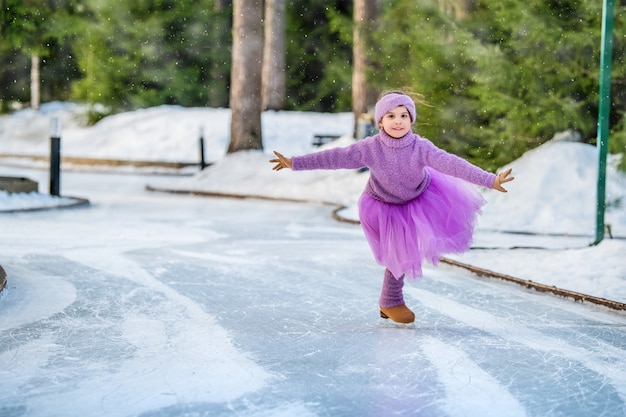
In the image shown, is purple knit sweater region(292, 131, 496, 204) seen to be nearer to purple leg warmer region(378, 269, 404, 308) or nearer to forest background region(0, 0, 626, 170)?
Result: purple leg warmer region(378, 269, 404, 308)

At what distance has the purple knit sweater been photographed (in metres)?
6.83

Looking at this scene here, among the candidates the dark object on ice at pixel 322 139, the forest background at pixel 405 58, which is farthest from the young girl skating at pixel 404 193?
the dark object on ice at pixel 322 139

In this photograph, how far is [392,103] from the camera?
22.6 feet

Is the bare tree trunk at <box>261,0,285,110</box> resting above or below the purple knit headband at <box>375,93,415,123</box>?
above

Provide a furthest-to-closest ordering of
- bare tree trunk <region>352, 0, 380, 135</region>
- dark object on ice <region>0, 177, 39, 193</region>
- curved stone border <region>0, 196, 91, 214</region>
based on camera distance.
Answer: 1. bare tree trunk <region>352, 0, 380, 135</region>
2. dark object on ice <region>0, 177, 39, 193</region>
3. curved stone border <region>0, 196, 91, 214</region>

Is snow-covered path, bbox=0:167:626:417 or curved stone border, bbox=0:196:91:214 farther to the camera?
curved stone border, bbox=0:196:91:214

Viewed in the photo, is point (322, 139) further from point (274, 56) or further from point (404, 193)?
point (404, 193)

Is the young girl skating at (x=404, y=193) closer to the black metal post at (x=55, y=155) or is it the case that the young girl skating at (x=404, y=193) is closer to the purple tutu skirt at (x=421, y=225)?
the purple tutu skirt at (x=421, y=225)

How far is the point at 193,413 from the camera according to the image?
4.88 metres

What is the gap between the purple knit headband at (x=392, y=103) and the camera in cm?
688

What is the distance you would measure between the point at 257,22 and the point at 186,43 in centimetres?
1609

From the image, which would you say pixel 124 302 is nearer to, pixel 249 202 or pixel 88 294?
pixel 88 294

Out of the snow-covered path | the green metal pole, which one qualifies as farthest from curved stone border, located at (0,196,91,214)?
the green metal pole

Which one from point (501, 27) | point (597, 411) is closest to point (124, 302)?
point (597, 411)
